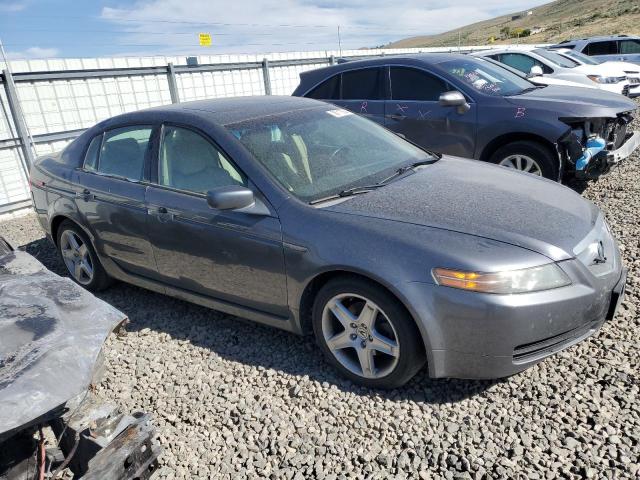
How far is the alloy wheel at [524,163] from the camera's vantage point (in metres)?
5.52

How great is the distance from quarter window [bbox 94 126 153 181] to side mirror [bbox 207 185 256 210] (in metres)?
1.08

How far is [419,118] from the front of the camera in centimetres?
613

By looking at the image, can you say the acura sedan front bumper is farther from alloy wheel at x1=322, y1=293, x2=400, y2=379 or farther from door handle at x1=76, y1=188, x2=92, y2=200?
door handle at x1=76, y1=188, x2=92, y2=200

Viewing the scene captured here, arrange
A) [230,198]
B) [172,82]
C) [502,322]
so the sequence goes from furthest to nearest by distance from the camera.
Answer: [172,82]
[230,198]
[502,322]

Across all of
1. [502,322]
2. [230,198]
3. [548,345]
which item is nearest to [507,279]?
[502,322]

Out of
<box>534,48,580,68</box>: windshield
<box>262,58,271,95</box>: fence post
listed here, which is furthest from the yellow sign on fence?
<box>534,48,580,68</box>: windshield

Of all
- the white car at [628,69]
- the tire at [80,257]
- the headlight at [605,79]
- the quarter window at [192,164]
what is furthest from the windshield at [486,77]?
the white car at [628,69]

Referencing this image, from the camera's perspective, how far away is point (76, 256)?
15.0 ft

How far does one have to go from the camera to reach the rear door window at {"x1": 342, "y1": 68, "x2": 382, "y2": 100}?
6551 millimetres

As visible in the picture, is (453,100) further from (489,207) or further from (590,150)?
(489,207)

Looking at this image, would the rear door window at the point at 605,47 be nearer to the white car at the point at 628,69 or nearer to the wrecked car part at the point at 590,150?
the white car at the point at 628,69

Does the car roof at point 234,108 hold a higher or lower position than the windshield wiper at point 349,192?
higher

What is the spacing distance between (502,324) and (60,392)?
1871mm

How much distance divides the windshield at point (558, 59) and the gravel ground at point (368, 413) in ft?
33.6
